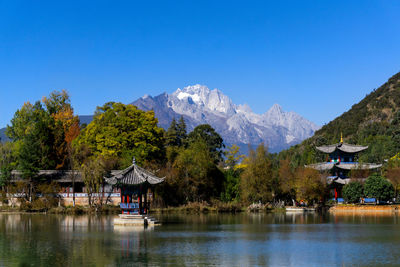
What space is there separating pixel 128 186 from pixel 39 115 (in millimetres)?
34298

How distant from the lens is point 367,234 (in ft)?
103

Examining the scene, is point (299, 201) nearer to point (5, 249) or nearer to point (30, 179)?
point (30, 179)

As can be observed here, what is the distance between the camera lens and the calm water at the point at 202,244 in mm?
21906

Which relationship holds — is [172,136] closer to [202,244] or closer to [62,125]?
[62,125]

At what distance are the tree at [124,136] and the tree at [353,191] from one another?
20444 mm

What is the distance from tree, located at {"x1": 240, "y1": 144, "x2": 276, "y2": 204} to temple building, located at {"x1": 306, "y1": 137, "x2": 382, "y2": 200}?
28.5 feet

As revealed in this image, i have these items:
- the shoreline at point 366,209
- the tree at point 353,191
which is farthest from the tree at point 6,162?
the tree at point 353,191

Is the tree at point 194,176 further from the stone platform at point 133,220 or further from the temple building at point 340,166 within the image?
the stone platform at point 133,220

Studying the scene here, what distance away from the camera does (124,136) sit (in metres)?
57.2

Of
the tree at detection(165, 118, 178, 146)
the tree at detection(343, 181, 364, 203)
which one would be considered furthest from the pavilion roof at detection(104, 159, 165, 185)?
the tree at detection(165, 118, 178, 146)

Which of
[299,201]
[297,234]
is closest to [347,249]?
[297,234]

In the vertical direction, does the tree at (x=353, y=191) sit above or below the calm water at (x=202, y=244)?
above

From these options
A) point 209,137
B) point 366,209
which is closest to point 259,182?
point 366,209

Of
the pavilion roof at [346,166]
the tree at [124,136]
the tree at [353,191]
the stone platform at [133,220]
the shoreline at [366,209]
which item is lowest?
the shoreline at [366,209]
